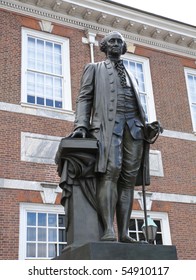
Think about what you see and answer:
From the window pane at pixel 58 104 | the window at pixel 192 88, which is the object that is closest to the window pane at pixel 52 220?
the window pane at pixel 58 104

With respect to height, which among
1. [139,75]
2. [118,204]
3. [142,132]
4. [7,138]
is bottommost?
[118,204]

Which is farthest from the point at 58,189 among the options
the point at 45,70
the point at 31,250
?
the point at 45,70

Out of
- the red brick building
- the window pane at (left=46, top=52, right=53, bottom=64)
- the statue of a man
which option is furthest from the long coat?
the window pane at (left=46, top=52, right=53, bottom=64)

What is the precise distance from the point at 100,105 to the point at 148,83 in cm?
952

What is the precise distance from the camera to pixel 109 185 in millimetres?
3855

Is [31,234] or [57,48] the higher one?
[57,48]

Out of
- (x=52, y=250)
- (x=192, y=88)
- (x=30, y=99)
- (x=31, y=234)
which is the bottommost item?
(x=52, y=250)

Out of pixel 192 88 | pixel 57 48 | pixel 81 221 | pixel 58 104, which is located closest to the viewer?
pixel 81 221

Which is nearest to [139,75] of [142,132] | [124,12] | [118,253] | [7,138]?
[124,12]

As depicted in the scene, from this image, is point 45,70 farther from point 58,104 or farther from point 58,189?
point 58,189

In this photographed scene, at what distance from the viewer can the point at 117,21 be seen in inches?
530

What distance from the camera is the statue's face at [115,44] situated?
448 centimetres

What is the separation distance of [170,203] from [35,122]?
14.5ft
